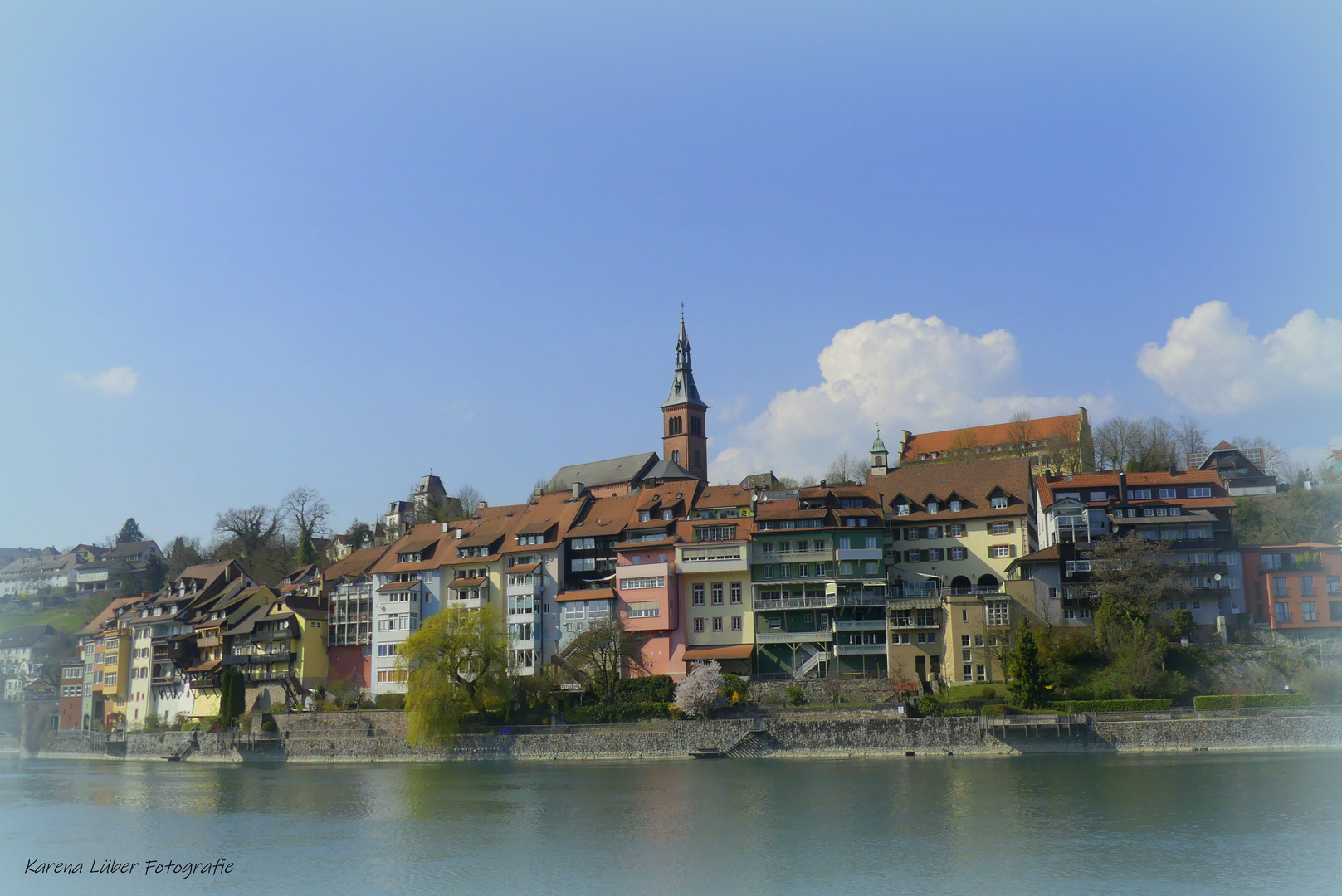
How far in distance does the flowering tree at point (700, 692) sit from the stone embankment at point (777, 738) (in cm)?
116

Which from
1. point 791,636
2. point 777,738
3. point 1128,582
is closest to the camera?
point 777,738

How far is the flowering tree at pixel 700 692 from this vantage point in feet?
222

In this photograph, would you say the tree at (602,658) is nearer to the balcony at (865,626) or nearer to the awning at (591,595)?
the awning at (591,595)

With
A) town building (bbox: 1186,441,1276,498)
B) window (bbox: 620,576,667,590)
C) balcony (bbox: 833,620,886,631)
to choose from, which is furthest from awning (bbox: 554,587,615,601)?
town building (bbox: 1186,441,1276,498)

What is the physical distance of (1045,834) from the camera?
127ft

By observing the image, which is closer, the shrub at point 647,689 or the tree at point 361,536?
the shrub at point 647,689

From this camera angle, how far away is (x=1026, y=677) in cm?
6094

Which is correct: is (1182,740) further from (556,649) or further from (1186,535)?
(556,649)

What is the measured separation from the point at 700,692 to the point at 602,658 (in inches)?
345

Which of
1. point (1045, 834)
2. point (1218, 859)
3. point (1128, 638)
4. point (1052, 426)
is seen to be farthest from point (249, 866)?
point (1052, 426)

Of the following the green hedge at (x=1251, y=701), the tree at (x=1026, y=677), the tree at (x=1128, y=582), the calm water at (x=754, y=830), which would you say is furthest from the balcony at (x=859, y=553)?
the green hedge at (x=1251, y=701)

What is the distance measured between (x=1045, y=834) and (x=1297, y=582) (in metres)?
39.2

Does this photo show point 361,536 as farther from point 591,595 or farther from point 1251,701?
point 1251,701

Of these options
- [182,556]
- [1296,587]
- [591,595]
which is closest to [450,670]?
[591,595]
